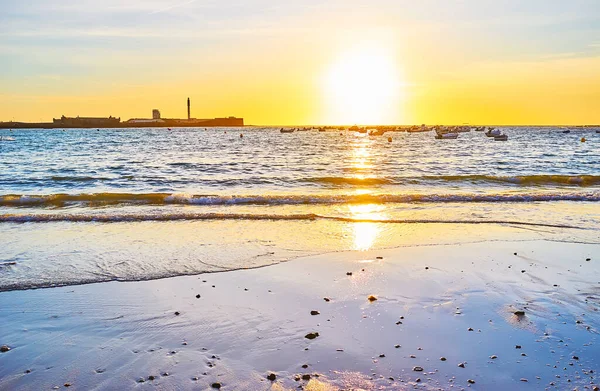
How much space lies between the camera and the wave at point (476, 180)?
25.2 metres

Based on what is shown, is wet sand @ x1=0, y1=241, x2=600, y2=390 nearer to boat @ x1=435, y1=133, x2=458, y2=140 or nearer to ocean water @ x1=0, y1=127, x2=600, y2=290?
ocean water @ x1=0, y1=127, x2=600, y2=290

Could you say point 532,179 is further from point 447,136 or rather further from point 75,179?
point 447,136

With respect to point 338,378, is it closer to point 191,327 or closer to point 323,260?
point 191,327

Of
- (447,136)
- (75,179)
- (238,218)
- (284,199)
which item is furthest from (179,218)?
(447,136)

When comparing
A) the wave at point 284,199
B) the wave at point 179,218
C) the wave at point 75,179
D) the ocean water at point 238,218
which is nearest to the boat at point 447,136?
the ocean water at point 238,218

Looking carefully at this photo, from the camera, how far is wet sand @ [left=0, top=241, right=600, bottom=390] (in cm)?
504

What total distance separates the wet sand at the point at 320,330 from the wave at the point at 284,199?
943 cm

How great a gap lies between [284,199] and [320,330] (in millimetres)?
12803

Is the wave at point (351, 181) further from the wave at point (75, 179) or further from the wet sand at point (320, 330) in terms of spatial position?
the wet sand at point (320, 330)

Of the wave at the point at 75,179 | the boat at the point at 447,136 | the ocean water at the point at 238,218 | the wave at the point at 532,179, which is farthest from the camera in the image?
the boat at the point at 447,136

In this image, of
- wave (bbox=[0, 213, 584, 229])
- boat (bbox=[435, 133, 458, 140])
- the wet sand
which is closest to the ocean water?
wave (bbox=[0, 213, 584, 229])

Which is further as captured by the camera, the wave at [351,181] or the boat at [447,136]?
the boat at [447,136]

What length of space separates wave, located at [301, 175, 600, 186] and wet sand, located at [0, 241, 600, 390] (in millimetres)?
16097

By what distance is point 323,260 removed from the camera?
32.1 feet
